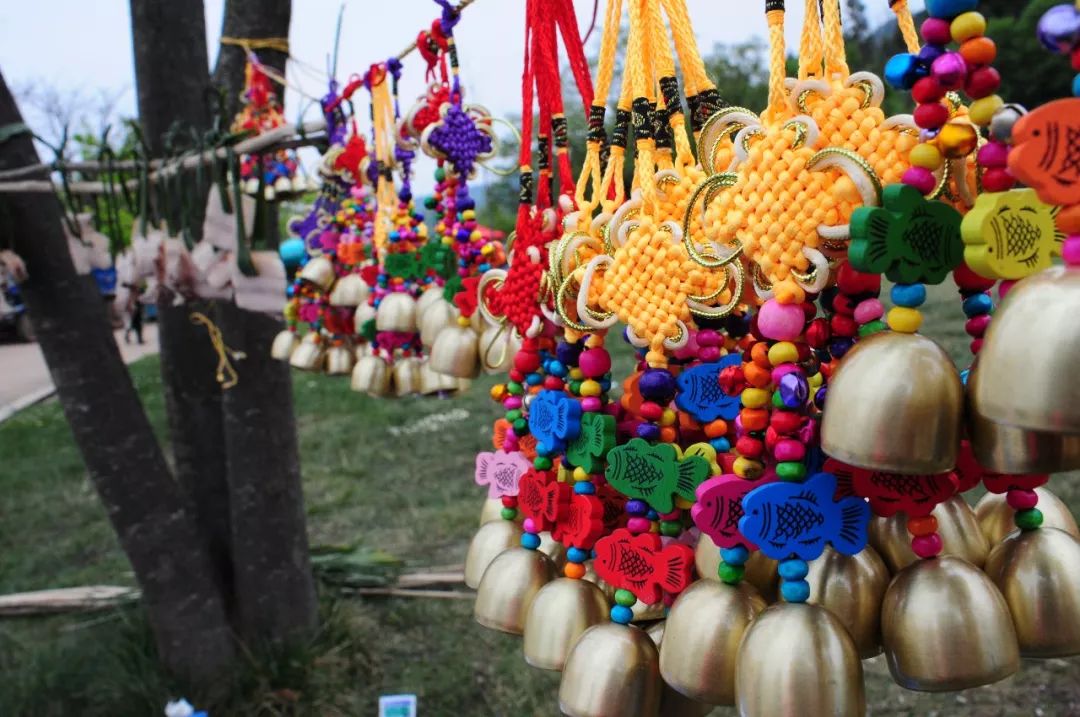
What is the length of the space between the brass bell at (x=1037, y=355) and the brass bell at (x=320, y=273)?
167 cm

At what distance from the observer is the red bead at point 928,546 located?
0.70m

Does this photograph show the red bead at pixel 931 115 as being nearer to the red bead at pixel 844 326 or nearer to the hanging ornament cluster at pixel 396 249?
the red bead at pixel 844 326

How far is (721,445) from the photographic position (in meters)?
0.88

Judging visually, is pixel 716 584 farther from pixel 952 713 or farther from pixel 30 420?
pixel 30 420

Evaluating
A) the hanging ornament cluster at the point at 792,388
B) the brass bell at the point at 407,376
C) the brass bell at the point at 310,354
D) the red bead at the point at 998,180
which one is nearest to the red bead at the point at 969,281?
the hanging ornament cluster at the point at 792,388

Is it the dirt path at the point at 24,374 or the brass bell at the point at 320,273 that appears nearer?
the brass bell at the point at 320,273

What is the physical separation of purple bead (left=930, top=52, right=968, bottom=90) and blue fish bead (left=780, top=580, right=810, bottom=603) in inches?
15.7

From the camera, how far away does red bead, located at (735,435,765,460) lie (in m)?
0.75

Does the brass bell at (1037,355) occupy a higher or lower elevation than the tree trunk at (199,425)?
higher

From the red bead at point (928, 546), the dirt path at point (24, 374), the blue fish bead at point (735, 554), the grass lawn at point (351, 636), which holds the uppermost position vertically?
the red bead at point (928, 546)

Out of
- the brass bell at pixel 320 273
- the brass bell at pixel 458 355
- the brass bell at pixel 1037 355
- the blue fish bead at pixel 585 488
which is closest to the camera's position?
the brass bell at pixel 1037 355

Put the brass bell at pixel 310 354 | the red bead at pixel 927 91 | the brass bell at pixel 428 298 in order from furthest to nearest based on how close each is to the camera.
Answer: the brass bell at pixel 310 354 < the brass bell at pixel 428 298 < the red bead at pixel 927 91

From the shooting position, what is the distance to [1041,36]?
Answer: 521 mm

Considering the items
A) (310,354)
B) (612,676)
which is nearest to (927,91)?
(612,676)
